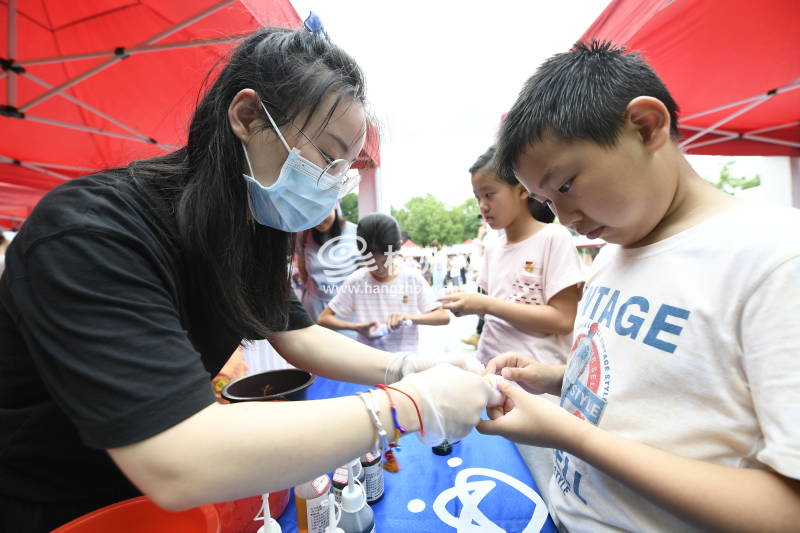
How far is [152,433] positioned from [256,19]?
7.21 feet

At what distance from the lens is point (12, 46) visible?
6.81 ft

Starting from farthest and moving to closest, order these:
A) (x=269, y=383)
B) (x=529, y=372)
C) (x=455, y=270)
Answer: (x=455, y=270)
(x=269, y=383)
(x=529, y=372)

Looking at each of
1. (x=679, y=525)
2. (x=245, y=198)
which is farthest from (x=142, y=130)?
(x=679, y=525)

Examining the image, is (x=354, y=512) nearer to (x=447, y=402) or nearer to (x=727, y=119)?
(x=447, y=402)

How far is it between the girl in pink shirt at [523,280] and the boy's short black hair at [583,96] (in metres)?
0.64

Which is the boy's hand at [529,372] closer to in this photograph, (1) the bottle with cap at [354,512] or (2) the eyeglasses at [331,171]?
(1) the bottle with cap at [354,512]

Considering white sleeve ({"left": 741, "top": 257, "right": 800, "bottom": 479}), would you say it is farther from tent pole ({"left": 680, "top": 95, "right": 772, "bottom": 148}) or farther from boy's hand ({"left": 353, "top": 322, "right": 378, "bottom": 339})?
tent pole ({"left": 680, "top": 95, "right": 772, "bottom": 148})

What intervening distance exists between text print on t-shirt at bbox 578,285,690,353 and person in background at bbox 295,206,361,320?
2213mm

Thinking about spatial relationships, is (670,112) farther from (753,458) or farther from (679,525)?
(679,525)

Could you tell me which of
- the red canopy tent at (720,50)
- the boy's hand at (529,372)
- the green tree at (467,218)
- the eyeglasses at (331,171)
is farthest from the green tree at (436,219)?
the eyeglasses at (331,171)

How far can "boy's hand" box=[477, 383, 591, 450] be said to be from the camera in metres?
0.75

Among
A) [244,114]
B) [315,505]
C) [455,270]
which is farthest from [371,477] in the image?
[455,270]

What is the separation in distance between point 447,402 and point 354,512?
0.40 metres

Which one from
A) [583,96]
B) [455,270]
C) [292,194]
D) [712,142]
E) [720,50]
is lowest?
[455,270]
